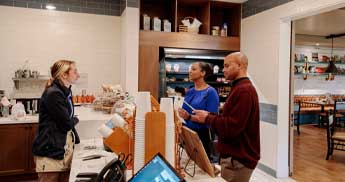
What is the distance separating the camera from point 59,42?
437cm

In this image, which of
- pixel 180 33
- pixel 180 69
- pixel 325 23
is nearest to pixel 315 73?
pixel 325 23

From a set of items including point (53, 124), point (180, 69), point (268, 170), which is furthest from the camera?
point (180, 69)

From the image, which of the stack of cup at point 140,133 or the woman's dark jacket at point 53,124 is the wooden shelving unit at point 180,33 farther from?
the stack of cup at point 140,133

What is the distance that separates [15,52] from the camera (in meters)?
4.15

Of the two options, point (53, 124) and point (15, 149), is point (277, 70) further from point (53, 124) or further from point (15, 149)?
point (15, 149)

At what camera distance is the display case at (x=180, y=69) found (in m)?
4.42

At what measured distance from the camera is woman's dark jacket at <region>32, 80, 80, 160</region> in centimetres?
201

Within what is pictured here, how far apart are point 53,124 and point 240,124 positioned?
4.36ft

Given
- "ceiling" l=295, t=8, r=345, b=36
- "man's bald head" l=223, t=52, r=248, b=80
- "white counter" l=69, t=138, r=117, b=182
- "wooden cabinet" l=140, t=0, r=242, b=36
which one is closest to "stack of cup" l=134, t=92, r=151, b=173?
"white counter" l=69, t=138, r=117, b=182

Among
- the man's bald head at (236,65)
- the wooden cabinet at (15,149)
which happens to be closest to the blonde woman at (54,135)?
the man's bald head at (236,65)

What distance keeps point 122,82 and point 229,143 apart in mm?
2976

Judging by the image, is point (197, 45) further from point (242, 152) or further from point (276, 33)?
point (242, 152)

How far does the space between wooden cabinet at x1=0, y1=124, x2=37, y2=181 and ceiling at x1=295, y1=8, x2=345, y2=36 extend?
526cm

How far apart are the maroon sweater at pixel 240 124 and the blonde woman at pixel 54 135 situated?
1.07 m
